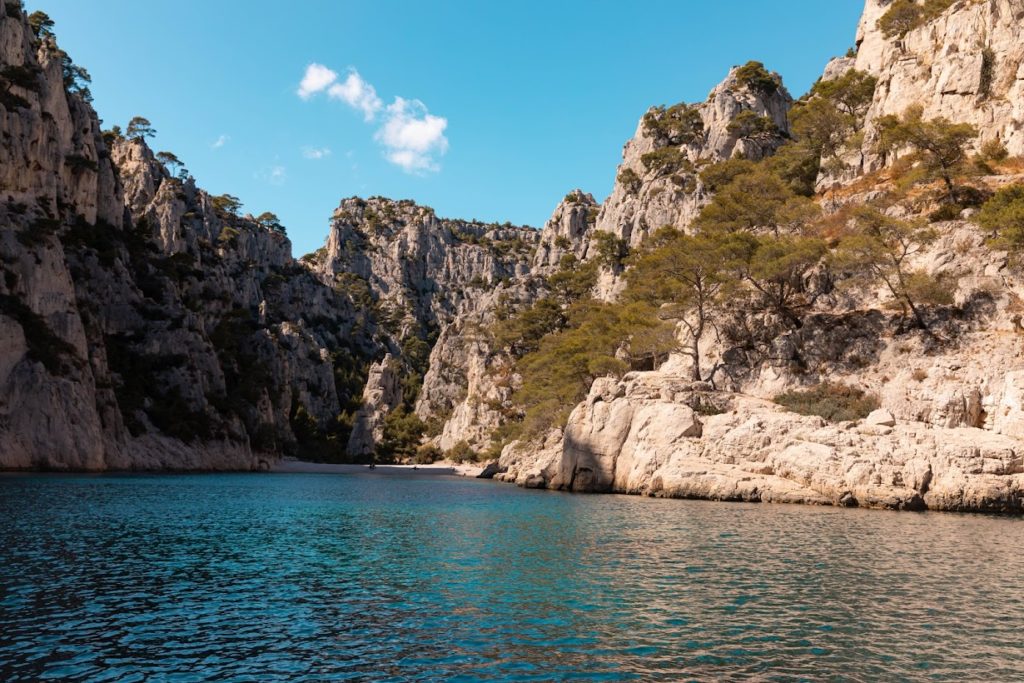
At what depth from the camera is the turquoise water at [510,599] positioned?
→ 12883mm

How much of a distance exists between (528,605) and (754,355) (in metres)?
50.5

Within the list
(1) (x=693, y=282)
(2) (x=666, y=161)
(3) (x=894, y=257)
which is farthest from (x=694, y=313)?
(2) (x=666, y=161)

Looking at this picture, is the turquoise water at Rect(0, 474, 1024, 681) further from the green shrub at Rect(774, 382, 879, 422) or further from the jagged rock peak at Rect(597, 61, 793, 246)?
the jagged rock peak at Rect(597, 61, 793, 246)

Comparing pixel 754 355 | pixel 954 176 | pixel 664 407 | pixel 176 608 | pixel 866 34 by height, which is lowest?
pixel 176 608

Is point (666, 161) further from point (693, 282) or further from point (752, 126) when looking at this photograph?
point (693, 282)

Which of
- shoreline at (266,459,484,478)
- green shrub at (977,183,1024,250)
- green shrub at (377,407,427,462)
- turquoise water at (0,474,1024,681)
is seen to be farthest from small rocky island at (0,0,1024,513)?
turquoise water at (0,474,1024,681)

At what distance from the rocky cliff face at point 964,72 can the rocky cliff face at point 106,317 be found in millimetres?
94094

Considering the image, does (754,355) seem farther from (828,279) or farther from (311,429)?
(311,429)

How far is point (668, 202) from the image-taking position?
113875 millimetres

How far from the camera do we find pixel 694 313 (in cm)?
7094

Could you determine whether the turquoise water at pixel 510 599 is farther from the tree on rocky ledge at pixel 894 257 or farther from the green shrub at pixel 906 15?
the green shrub at pixel 906 15

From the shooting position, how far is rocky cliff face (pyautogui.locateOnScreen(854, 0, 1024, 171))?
71062 mm

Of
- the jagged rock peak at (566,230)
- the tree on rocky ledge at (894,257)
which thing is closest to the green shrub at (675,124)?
the jagged rock peak at (566,230)

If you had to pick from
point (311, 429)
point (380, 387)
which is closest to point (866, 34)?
point (380, 387)
